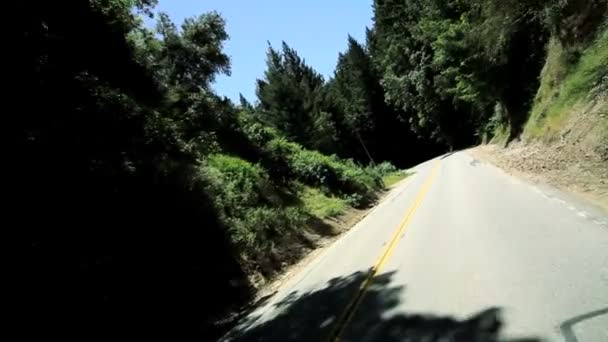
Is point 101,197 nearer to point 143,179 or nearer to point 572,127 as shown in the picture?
point 143,179

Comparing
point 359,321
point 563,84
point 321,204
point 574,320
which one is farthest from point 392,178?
point 574,320

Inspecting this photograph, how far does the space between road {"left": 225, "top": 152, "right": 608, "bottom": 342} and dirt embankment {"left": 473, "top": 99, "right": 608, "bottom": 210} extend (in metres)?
0.55

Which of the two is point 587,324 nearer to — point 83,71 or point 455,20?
point 83,71

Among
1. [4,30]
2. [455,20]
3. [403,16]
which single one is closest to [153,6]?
[4,30]

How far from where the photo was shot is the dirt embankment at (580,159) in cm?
1019

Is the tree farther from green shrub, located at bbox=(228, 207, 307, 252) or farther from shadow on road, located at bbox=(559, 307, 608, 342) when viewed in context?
shadow on road, located at bbox=(559, 307, 608, 342)

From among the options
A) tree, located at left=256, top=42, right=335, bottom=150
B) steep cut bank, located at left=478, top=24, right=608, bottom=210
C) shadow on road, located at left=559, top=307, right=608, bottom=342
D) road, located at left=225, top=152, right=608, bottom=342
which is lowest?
shadow on road, located at left=559, top=307, right=608, bottom=342

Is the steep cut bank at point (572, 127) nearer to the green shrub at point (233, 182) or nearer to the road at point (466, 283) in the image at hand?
the road at point (466, 283)

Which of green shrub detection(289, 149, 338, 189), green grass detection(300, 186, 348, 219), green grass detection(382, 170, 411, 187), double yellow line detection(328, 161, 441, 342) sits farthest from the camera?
green grass detection(382, 170, 411, 187)

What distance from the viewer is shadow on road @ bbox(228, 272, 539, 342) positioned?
4789 millimetres

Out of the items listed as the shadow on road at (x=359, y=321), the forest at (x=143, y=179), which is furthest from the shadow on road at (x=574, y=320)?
the forest at (x=143, y=179)

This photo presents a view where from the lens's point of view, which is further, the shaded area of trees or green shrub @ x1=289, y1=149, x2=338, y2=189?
green shrub @ x1=289, y1=149, x2=338, y2=189

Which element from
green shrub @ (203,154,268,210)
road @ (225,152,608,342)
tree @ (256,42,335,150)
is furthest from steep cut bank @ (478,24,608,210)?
tree @ (256,42,335,150)

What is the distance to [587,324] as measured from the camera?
4.11 m
